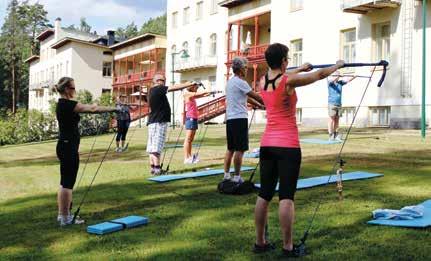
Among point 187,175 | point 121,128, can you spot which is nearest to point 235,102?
point 187,175

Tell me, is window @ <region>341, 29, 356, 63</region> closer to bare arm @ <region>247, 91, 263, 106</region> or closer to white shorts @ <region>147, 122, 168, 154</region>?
white shorts @ <region>147, 122, 168, 154</region>

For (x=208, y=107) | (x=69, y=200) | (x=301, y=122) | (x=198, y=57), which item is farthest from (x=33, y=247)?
(x=198, y=57)

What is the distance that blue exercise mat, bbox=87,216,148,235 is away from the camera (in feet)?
18.9

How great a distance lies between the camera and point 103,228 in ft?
19.0

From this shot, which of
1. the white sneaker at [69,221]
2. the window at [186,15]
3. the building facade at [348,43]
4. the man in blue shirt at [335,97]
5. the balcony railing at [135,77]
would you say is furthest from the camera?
the balcony railing at [135,77]

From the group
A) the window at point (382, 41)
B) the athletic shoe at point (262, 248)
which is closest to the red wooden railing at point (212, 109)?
the window at point (382, 41)

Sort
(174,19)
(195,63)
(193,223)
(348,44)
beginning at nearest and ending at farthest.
→ 1. (193,223)
2. (348,44)
3. (195,63)
4. (174,19)

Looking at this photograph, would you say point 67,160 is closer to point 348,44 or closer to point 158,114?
point 158,114

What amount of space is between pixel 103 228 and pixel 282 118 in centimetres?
241

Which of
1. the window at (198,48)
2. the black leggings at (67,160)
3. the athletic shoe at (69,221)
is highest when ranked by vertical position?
the window at (198,48)

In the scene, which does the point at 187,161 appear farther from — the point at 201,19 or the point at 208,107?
the point at 201,19

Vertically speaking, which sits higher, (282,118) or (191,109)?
(191,109)

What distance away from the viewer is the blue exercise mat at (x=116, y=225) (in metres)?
5.76

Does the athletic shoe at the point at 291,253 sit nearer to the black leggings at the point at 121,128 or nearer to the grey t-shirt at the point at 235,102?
the grey t-shirt at the point at 235,102
